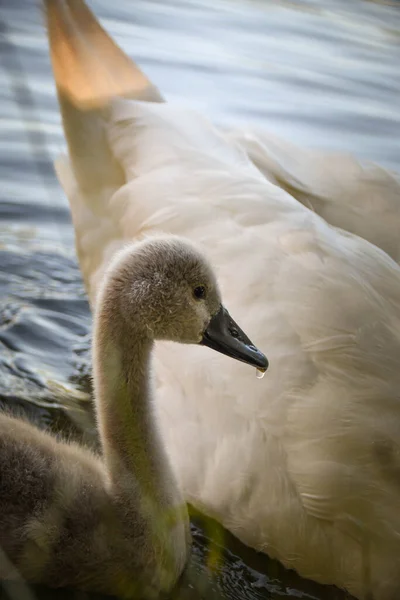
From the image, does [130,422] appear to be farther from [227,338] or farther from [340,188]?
[340,188]

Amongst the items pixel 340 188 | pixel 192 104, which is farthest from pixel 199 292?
pixel 192 104

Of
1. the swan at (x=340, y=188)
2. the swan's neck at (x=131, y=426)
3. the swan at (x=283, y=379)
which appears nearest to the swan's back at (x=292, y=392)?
the swan at (x=283, y=379)

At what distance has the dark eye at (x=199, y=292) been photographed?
5.78 ft

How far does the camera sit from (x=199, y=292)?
1.77 m

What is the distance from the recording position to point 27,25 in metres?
2.65

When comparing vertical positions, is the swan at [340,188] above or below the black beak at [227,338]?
below

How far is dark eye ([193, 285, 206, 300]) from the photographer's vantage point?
1.76 m

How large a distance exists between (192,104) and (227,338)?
1.33 m

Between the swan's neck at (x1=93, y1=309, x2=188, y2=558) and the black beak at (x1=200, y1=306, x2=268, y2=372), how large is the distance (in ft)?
0.35

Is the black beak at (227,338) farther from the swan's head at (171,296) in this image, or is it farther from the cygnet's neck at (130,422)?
the cygnet's neck at (130,422)

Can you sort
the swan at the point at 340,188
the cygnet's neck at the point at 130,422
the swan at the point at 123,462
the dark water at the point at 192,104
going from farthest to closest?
1. the swan at the point at 340,188
2. the dark water at the point at 192,104
3. the cygnet's neck at the point at 130,422
4. the swan at the point at 123,462

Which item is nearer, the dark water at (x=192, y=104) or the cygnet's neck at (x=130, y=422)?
the cygnet's neck at (x=130, y=422)

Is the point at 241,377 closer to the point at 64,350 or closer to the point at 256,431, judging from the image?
the point at 256,431

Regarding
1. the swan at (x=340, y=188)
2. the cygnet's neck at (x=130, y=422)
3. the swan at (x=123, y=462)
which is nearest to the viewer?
the swan at (x=123, y=462)
